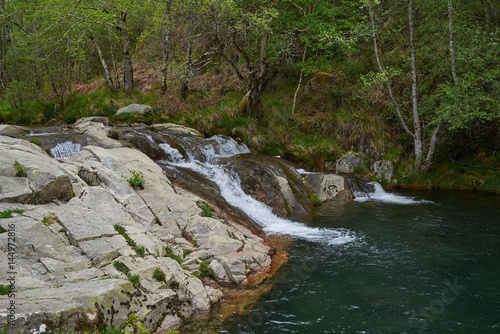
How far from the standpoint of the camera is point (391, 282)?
8.33 metres

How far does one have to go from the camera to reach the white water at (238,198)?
11766 millimetres

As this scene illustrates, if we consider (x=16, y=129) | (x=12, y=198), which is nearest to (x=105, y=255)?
(x=12, y=198)

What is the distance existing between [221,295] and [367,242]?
5.69 metres

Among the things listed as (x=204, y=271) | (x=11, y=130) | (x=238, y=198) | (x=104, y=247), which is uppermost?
(x=11, y=130)

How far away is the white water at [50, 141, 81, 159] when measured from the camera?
13.6 metres

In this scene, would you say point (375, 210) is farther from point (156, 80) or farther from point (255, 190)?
point (156, 80)

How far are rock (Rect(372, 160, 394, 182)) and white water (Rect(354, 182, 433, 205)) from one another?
1.07 metres

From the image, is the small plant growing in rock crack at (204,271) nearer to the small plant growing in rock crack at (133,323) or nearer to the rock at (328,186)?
the small plant growing in rock crack at (133,323)

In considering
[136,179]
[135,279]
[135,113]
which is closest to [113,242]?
[135,279]

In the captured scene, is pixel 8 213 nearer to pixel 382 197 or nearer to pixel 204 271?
pixel 204 271

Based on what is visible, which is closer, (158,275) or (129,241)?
(158,275)

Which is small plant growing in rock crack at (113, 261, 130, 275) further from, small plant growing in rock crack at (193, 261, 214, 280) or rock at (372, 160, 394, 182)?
rock at (372, 160, 394, 182)

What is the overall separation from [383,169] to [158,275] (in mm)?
15944

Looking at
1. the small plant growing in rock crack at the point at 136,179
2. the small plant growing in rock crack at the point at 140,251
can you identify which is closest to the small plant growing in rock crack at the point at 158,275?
the small plant growing in rock crack at the point at 140,251
